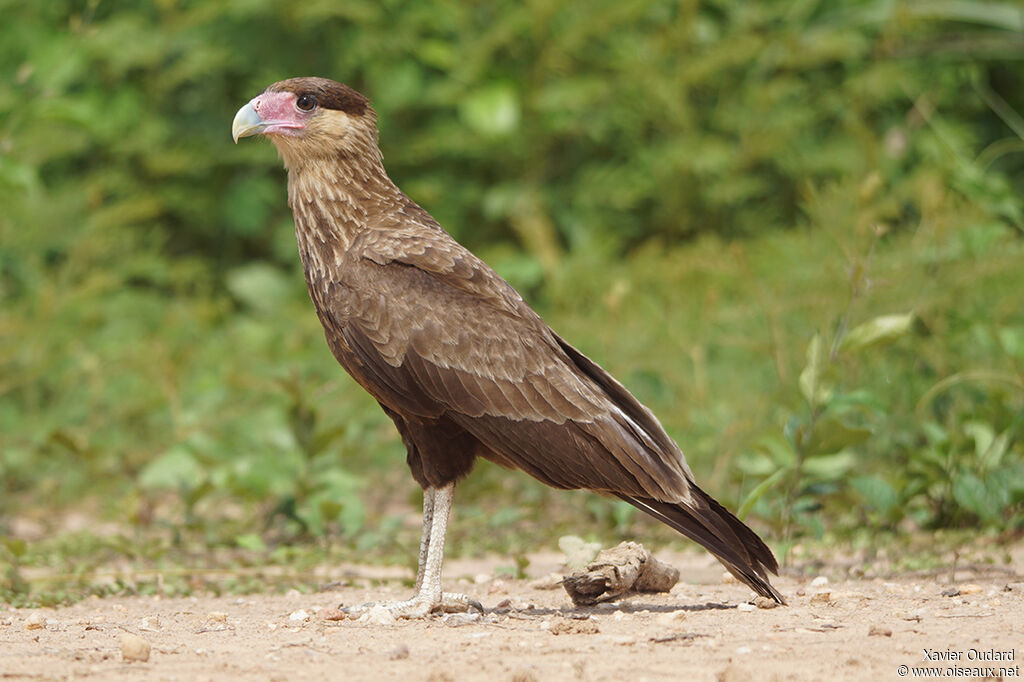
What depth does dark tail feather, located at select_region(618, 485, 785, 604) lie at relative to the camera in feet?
12.6

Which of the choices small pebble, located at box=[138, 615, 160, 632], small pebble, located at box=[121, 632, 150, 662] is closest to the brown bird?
small pebble, located at box=[138, 615, 160, 632]

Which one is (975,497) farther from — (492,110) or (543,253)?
(492,110)

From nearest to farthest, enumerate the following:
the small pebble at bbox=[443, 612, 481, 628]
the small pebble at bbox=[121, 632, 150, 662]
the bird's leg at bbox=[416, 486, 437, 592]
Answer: the small pebble at bbox=[121, 632, 150, 662] < the small pebble at bbox=[443, 612, 481, 628] < the bird's leg at bbox=[416, 486, 437, 592]

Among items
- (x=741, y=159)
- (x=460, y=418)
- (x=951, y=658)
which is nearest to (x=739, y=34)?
(x=741, y=159)

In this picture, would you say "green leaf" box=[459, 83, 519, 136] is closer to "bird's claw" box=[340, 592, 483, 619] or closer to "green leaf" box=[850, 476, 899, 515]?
"green leaf" box=[850, 476, 899, 515]

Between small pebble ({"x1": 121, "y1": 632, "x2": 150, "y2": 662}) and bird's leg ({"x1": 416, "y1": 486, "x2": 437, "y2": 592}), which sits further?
bird's leg ({"x1": 416, "y1": 486, "x2": 437, "y2": 592})

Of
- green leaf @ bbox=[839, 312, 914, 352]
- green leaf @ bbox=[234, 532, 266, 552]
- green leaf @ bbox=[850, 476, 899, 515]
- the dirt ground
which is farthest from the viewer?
green leaf @ bbox=[234, 532, 266, 552]

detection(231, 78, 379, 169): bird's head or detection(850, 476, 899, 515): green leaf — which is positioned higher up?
detection(231, 78, 379, 169): bird's head

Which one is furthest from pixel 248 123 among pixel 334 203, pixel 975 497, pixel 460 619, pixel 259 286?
pixel 259 286

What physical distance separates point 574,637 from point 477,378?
3.30 ft

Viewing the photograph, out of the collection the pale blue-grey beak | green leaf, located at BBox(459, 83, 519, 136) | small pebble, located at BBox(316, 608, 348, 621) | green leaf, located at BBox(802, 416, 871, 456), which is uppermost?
green leaf, located at BBox(459, 83, 519, 136)

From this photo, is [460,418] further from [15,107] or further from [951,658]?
[15,107]

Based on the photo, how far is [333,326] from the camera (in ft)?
13.6

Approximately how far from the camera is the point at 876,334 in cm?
457
